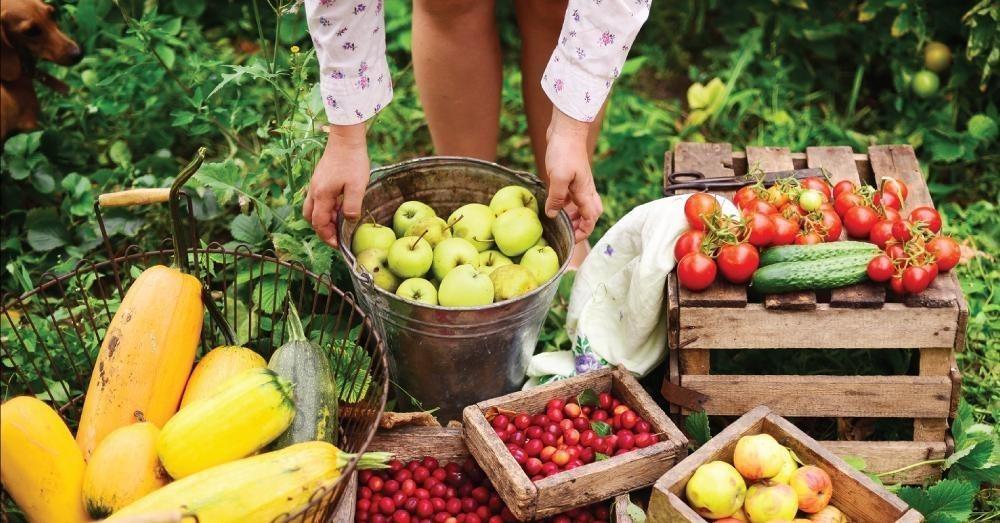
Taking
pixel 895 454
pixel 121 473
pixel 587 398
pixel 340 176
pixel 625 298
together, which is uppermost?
pixel 340 176

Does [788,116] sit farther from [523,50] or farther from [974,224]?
[523,50]

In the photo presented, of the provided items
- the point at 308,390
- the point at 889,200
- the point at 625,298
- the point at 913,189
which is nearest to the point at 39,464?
the point at 308,390

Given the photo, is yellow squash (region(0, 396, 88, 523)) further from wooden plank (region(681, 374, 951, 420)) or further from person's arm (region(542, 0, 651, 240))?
wooden plank (region(681, 374, 951, 420))

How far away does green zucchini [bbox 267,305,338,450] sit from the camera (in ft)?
5.74

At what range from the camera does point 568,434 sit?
6.57ft

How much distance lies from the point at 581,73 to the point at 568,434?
0.80m

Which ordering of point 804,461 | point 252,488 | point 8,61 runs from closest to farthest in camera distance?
point 252,488, point 804,461, point 8,61

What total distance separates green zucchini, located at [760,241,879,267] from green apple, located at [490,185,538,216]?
608 mm

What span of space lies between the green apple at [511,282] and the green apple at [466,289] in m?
0.04

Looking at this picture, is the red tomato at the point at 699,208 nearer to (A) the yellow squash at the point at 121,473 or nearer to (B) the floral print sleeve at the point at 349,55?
(B) the floral print sleeve at the point at 349,55

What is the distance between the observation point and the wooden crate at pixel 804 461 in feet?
5.65

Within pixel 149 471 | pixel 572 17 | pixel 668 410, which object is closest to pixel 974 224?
pixel 668 410

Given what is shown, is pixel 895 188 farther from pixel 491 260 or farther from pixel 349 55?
pixel 349 55

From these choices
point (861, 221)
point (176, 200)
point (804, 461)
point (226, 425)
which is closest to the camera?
point (226, 425)
